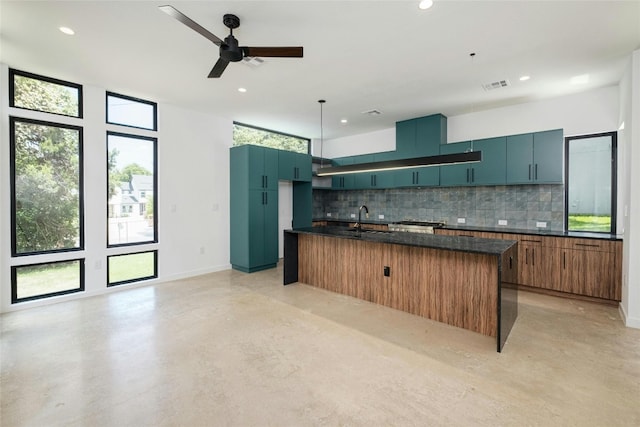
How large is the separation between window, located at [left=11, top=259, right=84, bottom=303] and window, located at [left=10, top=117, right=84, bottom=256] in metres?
0.22

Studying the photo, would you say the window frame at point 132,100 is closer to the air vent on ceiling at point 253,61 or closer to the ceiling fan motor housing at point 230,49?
the air vent on ceiling at point 253,61

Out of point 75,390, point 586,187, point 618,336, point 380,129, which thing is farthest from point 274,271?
point 586,187

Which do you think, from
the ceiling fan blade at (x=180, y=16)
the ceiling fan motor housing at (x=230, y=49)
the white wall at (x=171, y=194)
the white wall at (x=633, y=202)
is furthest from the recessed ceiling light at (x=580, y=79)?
the white wall at (x=171, y=194)

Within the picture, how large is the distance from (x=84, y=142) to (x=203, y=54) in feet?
7.82

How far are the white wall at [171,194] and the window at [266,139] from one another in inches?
12.4

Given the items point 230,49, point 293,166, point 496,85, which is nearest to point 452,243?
point 496,85

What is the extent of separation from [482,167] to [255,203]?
162 inches

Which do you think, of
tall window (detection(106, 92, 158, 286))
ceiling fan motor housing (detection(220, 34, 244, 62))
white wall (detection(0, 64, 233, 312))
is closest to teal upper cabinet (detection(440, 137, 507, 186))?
ceiling fan motor housing (detection(220, 34, 244, 62))

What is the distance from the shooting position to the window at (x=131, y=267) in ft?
14.5

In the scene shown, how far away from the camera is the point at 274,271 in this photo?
5516mm

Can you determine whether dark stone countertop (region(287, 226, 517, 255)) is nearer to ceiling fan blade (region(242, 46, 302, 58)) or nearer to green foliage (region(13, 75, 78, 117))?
ceiling fan blade (region(242, 46, 302, 58))

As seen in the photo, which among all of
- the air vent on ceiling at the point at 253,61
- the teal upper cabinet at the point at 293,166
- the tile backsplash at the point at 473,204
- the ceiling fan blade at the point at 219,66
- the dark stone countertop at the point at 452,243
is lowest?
the dark stone countertop at the point at 452,243

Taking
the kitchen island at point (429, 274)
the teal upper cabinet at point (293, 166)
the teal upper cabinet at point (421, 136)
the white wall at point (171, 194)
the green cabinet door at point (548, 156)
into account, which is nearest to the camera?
the kitchen island at point (429, 274)

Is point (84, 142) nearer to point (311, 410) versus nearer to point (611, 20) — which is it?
point (311, 410)
